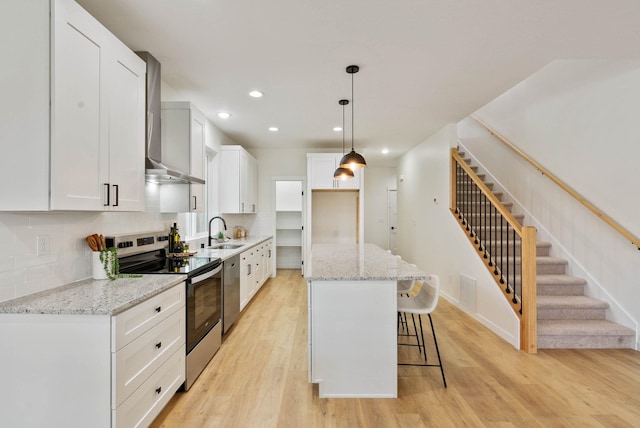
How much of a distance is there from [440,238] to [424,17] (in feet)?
11.4

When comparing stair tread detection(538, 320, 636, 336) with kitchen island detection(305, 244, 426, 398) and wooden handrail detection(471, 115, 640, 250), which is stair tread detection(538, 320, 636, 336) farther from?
kitchen island detection(305, 244, 426, 398)

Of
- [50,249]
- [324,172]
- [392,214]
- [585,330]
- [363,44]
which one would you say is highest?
[363,44]

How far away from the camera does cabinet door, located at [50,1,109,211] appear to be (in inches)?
57.9

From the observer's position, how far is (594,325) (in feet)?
10.0

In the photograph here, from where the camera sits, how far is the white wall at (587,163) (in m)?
3.00

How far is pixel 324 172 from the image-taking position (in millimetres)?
5543

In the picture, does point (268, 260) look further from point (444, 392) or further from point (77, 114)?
point (77, 114)

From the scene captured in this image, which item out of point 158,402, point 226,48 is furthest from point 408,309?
point 226,48

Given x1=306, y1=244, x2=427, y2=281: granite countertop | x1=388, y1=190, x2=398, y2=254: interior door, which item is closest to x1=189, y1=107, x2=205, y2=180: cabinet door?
x1=306, y1=244, x2=427, y2=281: granite countertop

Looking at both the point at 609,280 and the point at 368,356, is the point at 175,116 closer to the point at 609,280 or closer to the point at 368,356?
the point at 368,356

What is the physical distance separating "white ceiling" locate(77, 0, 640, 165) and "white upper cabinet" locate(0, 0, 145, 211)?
55 cm

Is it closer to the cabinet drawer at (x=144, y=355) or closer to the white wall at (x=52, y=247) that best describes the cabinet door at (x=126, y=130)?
the white wall at (x=52, y=247)

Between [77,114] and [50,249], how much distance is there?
0.83m

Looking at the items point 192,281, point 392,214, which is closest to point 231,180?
point 192,281
